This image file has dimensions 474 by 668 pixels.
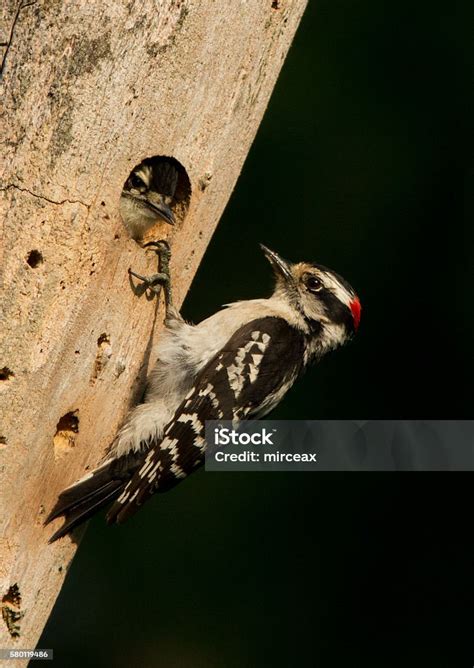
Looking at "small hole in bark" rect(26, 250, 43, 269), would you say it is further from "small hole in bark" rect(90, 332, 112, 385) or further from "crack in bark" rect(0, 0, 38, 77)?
"crack in bark" rect(0, 0, 38, 77)

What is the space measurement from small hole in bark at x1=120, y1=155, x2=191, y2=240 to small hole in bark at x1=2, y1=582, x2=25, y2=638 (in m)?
1.16

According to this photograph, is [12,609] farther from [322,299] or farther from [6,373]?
[322,299]

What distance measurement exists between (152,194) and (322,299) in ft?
3.85

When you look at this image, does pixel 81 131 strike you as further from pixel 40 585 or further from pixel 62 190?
pixel 40 585

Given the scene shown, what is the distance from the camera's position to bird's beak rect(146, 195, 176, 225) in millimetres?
3754

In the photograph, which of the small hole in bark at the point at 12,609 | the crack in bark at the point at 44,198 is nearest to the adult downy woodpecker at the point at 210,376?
the small hole in bark at the point at 12,609

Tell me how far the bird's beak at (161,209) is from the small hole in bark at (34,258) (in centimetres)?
51

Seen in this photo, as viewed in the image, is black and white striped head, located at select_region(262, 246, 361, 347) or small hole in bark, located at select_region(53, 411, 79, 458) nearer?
small hole in bark, located at select_region(53, 411, 79, 458)

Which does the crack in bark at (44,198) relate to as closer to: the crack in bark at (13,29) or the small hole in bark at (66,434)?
the crack in bark at (13,29)

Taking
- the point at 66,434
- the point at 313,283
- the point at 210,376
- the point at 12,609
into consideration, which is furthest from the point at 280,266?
the point at 12,609

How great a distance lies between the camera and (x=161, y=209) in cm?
380

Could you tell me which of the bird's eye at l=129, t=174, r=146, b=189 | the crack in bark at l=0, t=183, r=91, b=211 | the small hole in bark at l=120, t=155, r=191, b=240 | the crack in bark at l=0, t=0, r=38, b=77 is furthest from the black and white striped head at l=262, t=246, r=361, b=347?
the crack in bark at l=0, t=0, r=38, b=77

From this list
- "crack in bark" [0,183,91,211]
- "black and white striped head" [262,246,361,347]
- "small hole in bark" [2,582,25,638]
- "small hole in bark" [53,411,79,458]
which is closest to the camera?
"crack in bark" [0,183,91,211]

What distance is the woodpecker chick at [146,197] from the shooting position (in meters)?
3.75
